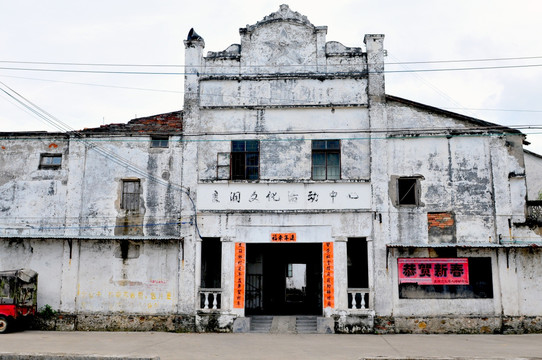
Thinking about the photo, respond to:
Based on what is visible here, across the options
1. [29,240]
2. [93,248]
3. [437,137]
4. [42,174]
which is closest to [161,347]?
[93,248]

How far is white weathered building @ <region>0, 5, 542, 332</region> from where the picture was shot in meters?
15.8

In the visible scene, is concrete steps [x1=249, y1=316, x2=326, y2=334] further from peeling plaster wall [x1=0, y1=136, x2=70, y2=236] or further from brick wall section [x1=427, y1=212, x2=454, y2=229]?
peeling plaster wall [x1=0, y1=136, x2=70, y2=236]

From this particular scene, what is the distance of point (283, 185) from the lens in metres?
16.4

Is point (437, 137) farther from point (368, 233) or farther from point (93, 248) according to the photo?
point (93, 248)

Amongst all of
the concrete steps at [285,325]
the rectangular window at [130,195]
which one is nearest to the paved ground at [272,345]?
the concrete steps at [285,325]

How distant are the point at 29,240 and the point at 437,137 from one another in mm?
13760

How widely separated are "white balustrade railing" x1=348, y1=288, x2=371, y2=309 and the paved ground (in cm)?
109

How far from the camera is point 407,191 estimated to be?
1639cm

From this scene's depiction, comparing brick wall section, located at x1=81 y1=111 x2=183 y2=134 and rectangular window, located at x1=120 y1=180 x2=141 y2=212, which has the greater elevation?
brick wall section, located at x1=81 y1=111 x2=183 y2=134

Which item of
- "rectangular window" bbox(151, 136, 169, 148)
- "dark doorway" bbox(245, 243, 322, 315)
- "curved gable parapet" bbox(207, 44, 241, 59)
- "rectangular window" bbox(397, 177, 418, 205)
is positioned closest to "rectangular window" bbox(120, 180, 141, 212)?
"rectangular window" bbox(151, 136, 169, 148)

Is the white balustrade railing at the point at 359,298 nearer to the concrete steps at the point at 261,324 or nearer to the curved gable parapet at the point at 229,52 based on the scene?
the concrete steps at the point at 261,324

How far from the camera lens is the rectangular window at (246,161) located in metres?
16.7

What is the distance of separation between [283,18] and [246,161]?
4979mm

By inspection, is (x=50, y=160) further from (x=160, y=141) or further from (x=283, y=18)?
(x=283, y=18)
